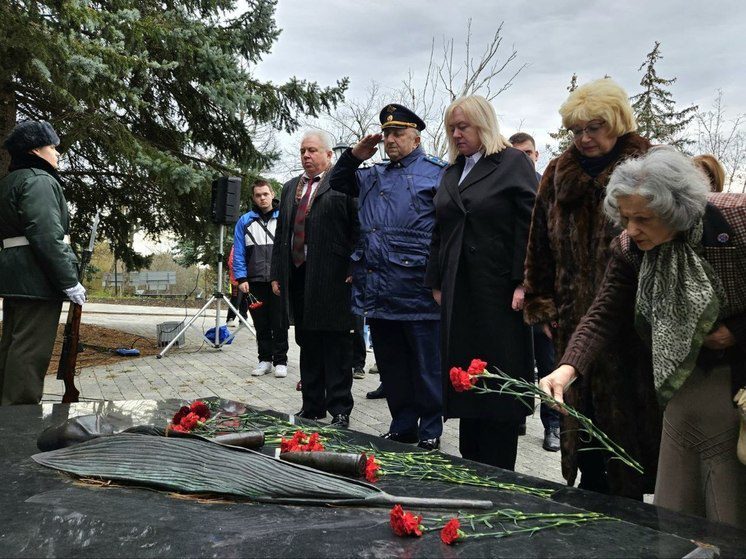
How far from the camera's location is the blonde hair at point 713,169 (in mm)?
2570

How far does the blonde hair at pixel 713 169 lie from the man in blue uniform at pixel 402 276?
1.78 m

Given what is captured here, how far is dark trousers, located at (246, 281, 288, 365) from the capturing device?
24.8ft

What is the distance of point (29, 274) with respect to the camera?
4352 millimetres

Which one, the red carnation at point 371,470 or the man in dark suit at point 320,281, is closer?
the red carnation at point 371,470

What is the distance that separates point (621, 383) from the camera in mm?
2520

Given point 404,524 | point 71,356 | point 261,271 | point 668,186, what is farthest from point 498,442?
point 261,271

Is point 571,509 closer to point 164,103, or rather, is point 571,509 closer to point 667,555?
point 667,555

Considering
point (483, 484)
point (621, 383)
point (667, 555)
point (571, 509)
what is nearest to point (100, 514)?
point (483, 484)

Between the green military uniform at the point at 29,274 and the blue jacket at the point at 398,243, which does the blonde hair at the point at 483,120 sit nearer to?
the blue jacket at the point at 398,243

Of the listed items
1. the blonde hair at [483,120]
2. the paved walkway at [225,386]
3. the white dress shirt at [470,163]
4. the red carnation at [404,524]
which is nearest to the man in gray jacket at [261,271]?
the paved walkway at [225,386]

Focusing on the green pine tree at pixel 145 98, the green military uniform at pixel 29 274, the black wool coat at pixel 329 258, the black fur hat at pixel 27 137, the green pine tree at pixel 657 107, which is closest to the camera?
the green military uniform at pixel 29 274

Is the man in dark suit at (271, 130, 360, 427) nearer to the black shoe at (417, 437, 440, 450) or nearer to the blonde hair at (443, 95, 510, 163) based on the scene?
the black shoe at (417, 437, 440, 450)

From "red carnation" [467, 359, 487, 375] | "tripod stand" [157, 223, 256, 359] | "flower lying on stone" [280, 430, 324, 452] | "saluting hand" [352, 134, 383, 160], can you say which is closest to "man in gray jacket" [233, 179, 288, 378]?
"tripod stand" [157, 223, 256, 359]

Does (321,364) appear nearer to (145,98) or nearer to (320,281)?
(320,281)
